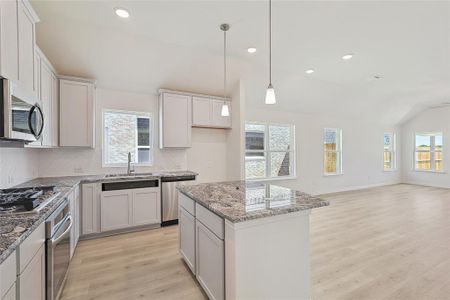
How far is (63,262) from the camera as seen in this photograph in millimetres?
2012

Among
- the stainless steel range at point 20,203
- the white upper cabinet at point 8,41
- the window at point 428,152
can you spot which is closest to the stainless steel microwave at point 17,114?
the white upper cabinet at point 8,41

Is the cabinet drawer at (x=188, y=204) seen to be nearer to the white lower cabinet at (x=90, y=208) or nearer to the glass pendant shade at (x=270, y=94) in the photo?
the glass pendant shade at (x=270, y=94)

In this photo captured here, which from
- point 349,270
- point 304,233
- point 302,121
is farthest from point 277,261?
point 302,121

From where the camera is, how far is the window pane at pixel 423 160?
26.5ft

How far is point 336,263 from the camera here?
2.62 m

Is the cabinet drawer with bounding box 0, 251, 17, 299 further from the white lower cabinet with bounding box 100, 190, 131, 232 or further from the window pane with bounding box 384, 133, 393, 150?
the window pane with bounding box 384, 133, 393, 150

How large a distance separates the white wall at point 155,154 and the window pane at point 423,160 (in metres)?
8.20

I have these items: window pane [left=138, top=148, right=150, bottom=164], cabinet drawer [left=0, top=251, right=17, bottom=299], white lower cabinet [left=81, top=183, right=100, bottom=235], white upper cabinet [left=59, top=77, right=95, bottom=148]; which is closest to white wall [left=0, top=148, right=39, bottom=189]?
white upper cabinet [left=59, top=77, right=95, bottom=148]

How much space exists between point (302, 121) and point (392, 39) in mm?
3138

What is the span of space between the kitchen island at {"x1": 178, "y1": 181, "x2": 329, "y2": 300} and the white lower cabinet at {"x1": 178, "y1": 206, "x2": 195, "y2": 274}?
26cm

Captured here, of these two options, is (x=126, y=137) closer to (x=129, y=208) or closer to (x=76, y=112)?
(x=76, y=112)

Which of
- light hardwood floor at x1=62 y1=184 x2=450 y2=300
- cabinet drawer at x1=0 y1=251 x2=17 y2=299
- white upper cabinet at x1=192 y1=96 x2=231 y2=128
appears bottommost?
light hardwood floor at x1=62 y1=184 x2=450 y2=300

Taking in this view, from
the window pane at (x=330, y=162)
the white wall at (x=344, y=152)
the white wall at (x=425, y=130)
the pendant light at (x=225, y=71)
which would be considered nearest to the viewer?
the pendant light at (x=225, y=71)

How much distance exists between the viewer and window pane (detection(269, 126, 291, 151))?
5.98 metres
